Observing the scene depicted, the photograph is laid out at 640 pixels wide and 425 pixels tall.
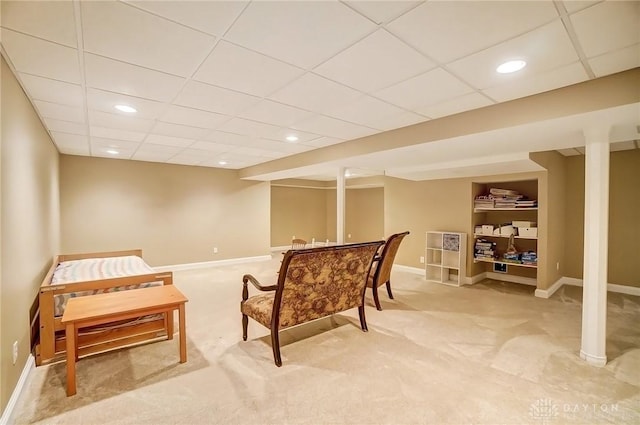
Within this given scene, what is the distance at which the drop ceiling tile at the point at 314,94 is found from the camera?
2.29 metres

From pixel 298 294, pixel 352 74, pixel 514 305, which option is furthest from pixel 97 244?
pixel 514 305

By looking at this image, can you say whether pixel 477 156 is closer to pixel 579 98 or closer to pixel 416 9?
pixel 579 98

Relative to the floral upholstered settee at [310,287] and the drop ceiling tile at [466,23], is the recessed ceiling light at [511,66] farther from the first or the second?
the floral upholstered settee at [310,287]

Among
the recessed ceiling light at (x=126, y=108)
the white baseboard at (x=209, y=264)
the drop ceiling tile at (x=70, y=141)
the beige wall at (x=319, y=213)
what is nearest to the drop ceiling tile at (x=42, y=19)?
the recessed ceiling light at (x=126, y=108)

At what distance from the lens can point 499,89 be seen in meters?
2.38

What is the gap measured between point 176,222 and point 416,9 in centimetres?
629

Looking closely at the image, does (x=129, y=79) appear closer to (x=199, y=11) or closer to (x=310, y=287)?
(x=199, y=11)

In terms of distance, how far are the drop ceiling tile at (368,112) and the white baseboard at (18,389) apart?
10.7ft

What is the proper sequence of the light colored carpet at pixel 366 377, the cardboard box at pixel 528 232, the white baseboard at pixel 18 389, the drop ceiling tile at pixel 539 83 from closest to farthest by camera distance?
1. the white baseboard at pixel 18 389
2. the light colored carpet at pixel 366 377
3. the drop ceiling tile at pixel 539 83
4. the cardboard box at pixel 528 232

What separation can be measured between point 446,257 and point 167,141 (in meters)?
5.17

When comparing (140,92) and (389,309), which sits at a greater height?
(140,92)

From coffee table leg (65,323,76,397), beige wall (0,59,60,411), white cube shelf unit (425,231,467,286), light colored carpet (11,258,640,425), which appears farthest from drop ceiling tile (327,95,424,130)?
white cube shelf unit (425,231,467,286)

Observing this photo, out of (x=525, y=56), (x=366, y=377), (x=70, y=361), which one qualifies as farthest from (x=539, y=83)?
(x=70, y=361)

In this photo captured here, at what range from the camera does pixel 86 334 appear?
271 centimetres
